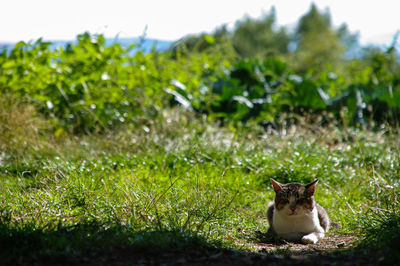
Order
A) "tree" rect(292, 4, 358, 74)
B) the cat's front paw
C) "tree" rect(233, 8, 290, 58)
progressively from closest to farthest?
1. the cat's front paw
2. "tree" rect(292, 4, 358, 74)
3. "tree" rect(233, 8, 290, 58)

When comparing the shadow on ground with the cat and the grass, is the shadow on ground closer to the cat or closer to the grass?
the grass

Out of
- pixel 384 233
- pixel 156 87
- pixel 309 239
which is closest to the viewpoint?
pixel 384 233

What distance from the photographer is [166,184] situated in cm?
416

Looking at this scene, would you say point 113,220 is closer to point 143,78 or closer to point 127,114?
point 127,114

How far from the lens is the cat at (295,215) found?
3816 millimetres

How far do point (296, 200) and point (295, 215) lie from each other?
0.15 m

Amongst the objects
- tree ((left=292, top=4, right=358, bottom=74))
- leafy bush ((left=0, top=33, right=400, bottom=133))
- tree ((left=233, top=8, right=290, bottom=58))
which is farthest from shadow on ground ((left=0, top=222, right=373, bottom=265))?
tree ((left=233, top=8, right=290, bottom=58))

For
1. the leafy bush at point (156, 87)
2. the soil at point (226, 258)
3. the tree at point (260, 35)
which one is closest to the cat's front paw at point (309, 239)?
the soil at point (226, 258)

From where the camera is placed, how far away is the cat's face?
3809 mm

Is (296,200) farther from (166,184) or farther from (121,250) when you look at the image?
(121,250)

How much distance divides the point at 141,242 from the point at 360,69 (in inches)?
404

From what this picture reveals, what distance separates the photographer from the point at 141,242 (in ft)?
9.64

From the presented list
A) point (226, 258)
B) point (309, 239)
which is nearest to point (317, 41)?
point (309, 239)

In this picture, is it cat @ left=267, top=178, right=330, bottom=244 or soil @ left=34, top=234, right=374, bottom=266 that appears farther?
cat @ left=267, top=178, right=330, bottom=244
